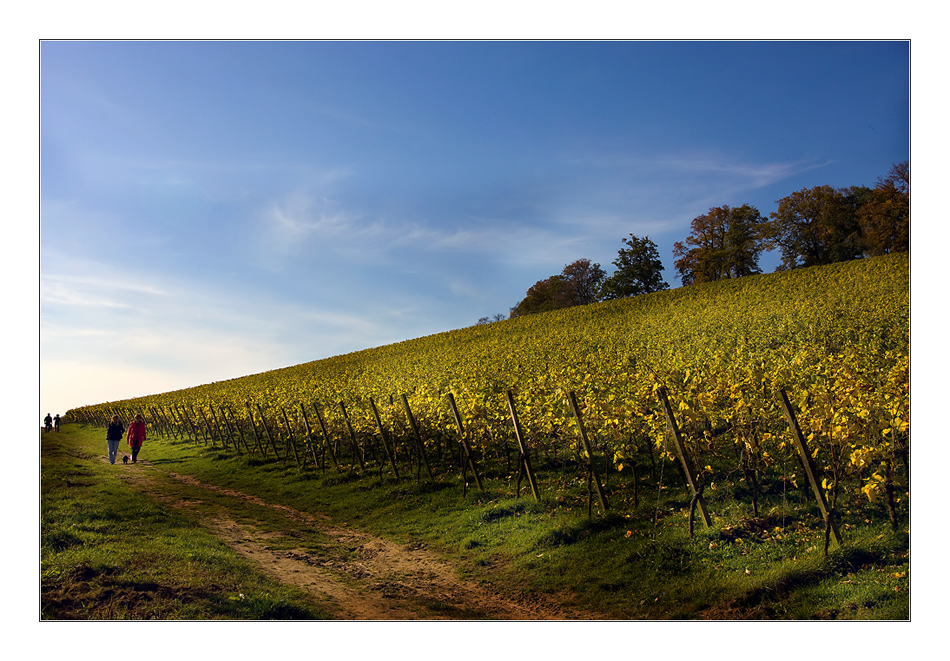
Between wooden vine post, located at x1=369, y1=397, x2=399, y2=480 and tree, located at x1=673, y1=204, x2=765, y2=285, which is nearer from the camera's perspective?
tree, located at x1=673, y1=204, x2=765, y2=285

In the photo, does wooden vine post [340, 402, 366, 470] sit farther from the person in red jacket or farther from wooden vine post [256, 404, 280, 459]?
the person in red jacket

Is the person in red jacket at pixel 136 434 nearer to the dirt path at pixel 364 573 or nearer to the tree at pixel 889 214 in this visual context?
the dirt path at pixel 364 573

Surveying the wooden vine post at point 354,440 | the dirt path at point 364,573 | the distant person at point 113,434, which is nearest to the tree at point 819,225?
the dirt path at point 364,573

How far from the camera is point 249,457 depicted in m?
14.5

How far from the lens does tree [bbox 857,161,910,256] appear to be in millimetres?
4759

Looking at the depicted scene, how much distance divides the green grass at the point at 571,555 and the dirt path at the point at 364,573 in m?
0.21

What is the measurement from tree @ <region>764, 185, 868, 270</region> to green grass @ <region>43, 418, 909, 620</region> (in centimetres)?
386

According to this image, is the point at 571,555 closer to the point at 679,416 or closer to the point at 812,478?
the point at 679,416

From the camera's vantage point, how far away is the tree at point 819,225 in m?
6.72

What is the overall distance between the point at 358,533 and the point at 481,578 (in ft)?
8.59

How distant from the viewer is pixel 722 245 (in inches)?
524

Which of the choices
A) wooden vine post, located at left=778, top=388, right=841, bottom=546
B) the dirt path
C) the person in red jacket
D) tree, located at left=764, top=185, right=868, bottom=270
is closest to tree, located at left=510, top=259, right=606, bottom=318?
tree, located at left=764, top=185, right=868, bottom=270
